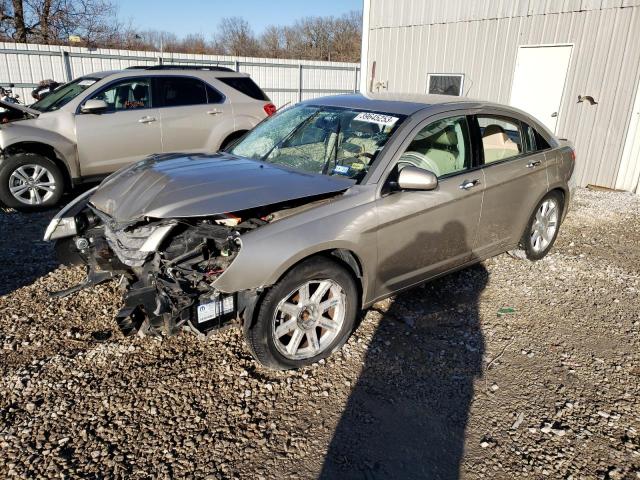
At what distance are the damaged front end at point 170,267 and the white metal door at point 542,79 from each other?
8243 millimetres

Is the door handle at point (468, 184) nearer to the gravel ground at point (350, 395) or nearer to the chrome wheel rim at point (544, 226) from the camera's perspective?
the gravel ground at point (350, 395)

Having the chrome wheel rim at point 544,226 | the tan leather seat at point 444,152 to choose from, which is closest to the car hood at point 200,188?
the tan leather seat at point 444,152

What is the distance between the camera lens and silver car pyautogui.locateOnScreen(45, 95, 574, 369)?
115 inches

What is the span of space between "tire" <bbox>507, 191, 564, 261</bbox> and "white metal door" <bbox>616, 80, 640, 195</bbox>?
4455 millimetres

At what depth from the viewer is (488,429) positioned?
284cm

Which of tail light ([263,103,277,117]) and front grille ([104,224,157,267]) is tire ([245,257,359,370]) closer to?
front grille ([104,224,157,267])

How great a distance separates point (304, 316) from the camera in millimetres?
3230

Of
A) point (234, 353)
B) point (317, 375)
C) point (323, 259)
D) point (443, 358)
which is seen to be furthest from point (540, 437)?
point (234, 353)

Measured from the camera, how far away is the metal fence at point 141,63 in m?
13.2

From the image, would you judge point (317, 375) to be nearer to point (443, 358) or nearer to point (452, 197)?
point (443, 358)

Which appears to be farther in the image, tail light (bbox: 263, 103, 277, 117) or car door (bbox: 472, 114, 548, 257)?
tail light (bbox: 263, 103, 277, 117)

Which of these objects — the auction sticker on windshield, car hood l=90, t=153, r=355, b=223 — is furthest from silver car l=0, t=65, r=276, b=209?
the auction sticker on windshield

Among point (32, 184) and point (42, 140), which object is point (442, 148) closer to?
point (42, 140)

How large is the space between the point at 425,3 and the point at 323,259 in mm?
9374
